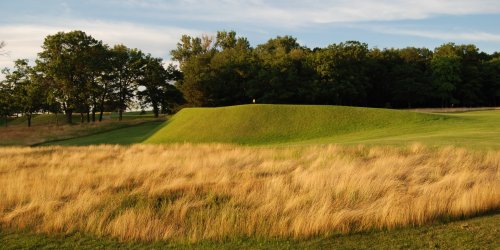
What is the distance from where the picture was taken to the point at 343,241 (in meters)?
6.31

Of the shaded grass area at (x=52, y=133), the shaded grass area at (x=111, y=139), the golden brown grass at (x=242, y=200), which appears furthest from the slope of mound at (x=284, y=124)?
the golden brown grass at (x=242, y=200)

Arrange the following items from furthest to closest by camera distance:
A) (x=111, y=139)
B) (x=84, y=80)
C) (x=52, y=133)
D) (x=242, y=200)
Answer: (x=84, y=80) < (x=52, y=133) < (x=111, y=139) < (x=242, y=200)

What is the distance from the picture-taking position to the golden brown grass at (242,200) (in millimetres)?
6930

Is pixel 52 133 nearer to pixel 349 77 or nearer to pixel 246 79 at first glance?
pixel 246 79

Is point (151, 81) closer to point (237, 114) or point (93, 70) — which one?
point (93, 70)

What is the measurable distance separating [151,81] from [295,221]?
66708 millimetres

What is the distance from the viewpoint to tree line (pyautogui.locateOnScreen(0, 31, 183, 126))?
60062 millimetres

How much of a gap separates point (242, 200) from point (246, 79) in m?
62.4

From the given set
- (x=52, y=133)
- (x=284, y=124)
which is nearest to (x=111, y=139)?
(x=52, y=133)

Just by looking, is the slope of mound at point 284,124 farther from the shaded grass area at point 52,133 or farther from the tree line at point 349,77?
the tree line at point 349,77

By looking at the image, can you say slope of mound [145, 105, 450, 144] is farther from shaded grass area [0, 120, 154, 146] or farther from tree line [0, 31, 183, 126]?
tree line [0, 31, 183, 126]

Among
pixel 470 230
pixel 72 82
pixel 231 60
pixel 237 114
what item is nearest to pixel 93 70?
pixel 72 82

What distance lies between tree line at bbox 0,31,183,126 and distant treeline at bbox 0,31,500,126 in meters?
0.14

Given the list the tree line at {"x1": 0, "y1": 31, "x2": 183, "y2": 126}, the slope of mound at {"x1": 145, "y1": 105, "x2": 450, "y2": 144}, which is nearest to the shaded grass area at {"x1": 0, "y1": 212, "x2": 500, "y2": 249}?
the slope of mound at {"x1": 145, "y1": 105, "x2": 450, "y2": 144}
